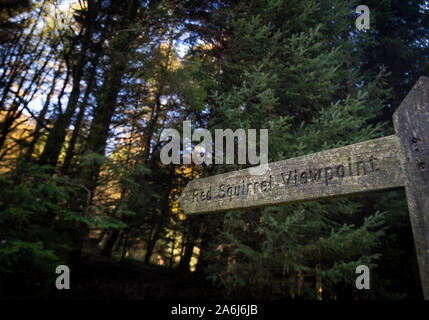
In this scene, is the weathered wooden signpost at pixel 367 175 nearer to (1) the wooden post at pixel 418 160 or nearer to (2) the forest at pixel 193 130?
(1) the wooden post at pixel 418 160

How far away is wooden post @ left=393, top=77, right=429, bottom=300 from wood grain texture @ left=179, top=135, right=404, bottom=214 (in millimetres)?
59

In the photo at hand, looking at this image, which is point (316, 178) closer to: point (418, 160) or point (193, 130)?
point (418, 160)

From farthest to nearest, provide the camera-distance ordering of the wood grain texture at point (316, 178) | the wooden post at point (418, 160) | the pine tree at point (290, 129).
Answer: the pine tree at point (290, 129) → the wood grain texture at point (316, 178) → the wooden post at point (418, 160)

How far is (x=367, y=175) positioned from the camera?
1623mm

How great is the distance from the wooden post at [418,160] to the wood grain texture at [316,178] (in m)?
0.06

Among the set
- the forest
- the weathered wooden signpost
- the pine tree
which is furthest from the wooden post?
the forest

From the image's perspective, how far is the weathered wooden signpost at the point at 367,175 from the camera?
1.39 m

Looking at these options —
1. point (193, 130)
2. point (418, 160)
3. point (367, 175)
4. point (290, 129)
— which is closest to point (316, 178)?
point (367, 175)

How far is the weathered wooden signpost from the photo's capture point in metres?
1.39

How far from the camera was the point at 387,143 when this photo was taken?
5.27ft

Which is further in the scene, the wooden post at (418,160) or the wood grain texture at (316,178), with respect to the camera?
the wood grain texture at (316,178)

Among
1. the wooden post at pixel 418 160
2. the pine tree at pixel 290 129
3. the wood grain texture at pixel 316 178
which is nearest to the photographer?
the wooden post at pixel 418 160

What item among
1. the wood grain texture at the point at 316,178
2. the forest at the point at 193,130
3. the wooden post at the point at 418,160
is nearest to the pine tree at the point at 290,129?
the forest at the point at 193,130

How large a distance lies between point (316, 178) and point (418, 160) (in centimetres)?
57
